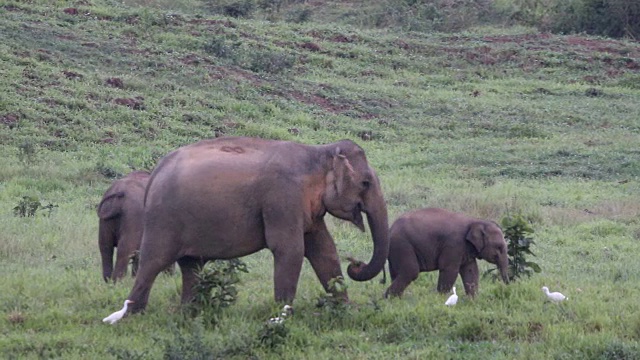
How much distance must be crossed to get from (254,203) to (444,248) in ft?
7.77

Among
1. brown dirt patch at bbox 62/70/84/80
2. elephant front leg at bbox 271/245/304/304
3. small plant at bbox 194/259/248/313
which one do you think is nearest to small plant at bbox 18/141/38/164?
brown dirt patch at bbox 62/70/84/80

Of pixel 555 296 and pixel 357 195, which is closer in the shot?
pixel 357 195

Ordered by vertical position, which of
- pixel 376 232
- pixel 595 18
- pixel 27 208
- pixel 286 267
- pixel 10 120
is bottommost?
pixel 595 18

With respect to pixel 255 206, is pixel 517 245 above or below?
below

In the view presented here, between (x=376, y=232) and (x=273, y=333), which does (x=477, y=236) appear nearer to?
(x=376, y=232)

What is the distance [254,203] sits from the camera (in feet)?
26.2

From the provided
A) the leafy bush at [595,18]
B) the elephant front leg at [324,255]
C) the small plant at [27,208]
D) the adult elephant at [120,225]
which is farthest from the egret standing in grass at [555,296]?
the leafy bush at [595,18]

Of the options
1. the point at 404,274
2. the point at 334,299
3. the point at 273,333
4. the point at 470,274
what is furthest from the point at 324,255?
the point at 470,274

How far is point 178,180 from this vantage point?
26.2 feet

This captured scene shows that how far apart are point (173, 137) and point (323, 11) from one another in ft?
75.3

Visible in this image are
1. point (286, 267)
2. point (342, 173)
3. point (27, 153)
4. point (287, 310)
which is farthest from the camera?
point (27, 153)

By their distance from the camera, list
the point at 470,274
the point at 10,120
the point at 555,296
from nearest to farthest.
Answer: the point at 555,296
the point at 470,274
the point at 10,120

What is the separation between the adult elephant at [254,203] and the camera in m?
7.96

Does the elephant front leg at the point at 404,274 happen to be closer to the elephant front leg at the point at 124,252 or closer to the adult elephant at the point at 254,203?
the adult elephant at the point at 254,203
